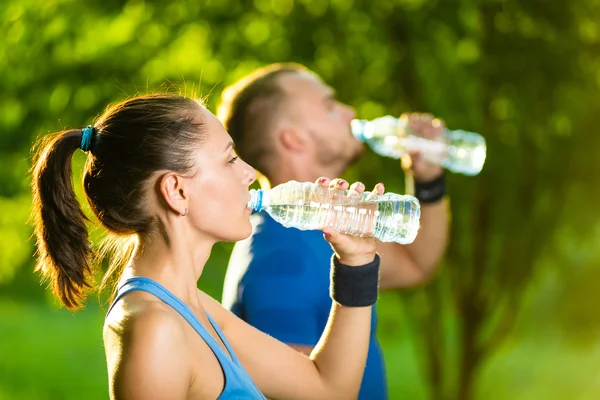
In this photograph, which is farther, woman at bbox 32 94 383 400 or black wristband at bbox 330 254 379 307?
black wristband at bbox 330 254 379 307

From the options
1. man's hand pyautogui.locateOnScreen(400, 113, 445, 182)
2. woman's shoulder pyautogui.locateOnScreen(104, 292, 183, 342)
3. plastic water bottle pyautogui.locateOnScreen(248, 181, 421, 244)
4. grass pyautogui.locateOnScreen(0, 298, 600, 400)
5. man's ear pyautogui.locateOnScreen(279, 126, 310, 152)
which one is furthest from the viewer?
grass pyautogui.locateOnScreen(0, 298, 600, 400)

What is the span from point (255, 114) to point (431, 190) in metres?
0.66

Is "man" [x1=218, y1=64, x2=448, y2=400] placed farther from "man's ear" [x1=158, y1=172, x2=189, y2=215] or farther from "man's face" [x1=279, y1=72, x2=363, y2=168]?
"man's ear" [x1=158, y1=172, x2=189, y2=215]

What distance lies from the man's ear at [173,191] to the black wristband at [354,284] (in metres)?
0.39

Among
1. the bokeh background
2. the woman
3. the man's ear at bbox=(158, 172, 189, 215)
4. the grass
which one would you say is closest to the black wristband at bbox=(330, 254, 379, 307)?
the woman

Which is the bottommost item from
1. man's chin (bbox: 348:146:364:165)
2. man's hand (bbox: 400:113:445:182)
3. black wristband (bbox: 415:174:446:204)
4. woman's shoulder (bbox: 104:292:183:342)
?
black wristband (bbox: 415:174:446:204)

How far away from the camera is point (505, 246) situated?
5164mm

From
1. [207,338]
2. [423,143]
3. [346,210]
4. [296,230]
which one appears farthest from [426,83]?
[207,338]

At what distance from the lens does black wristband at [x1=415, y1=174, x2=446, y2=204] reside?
10.2ft

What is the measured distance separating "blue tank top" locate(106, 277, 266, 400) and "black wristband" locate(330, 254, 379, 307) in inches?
12.8

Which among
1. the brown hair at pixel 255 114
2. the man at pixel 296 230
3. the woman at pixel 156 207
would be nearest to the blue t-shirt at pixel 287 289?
the man at pixel 296 230

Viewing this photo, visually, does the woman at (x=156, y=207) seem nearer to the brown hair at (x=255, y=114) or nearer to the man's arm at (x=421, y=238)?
the brown hair at (x=255, y=114)

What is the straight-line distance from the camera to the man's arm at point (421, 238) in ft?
10.2

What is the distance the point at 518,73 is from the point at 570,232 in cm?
117
